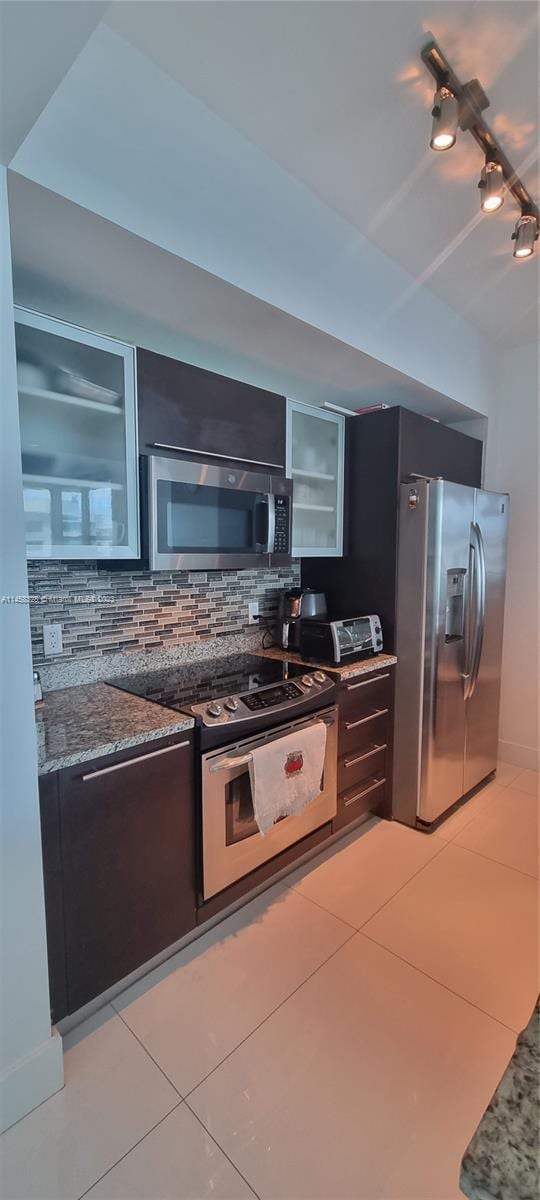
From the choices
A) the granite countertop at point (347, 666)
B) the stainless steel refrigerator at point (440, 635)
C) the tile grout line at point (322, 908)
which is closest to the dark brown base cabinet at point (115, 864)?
the tile grout line at point (322, 908)

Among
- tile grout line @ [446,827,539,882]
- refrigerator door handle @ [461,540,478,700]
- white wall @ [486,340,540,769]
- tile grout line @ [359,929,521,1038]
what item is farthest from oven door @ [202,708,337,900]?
white wall @ [486,340,540,769]

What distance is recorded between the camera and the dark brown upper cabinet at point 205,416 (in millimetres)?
1765

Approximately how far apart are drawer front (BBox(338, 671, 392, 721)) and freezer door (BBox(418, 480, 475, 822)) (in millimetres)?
192

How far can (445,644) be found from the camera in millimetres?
2500

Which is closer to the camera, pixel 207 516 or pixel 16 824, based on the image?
pixel 16 824

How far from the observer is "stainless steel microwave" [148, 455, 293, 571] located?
1.78 m

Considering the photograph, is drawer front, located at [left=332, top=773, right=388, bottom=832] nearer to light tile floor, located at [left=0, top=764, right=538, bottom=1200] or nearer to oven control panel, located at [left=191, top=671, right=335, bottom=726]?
light tile floor, located at [left=0, top=764, right=538, bottom=1200]

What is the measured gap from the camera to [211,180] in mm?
1469

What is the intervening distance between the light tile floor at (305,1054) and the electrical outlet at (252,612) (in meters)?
1.27

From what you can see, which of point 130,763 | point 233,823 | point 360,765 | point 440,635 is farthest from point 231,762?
point 440,635

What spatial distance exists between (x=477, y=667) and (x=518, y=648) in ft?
2.21

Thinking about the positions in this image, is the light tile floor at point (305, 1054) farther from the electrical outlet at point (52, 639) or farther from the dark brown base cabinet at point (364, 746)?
the electrical outlet at point (52, 639)

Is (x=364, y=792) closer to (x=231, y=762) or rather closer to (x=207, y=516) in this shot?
(x=231, y=762)

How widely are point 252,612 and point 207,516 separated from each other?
2.83 feet
